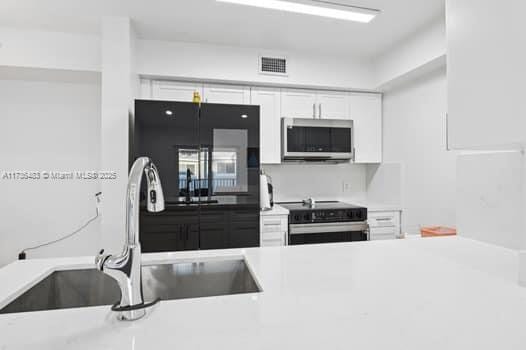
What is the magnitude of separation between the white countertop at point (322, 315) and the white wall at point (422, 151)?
Answer: 5.45 feet

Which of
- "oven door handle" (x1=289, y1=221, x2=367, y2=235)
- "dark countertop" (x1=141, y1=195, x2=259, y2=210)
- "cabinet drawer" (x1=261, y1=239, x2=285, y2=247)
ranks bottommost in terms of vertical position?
"cabinet drawer" (x1=261, y1=239, x2=285, y2=247)

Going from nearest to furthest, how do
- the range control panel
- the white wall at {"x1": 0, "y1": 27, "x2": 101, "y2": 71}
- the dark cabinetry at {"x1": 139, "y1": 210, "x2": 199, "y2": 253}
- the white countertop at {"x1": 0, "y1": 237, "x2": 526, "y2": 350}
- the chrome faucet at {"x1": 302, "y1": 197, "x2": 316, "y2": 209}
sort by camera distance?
1. the white countertop at {"x1": 0, "y1": 237, "x2": 526, "y2": 350}
2. the dark cabinetry at {"x1": 139, "y1": 210, "x2": 199, "y2": 253}
3. the white wall at {"x1": 0, "y1": 27, "x2": 101, "y2": 71}
4. the range control panel
5. the chrome faucet at {"x1": 302, "y1": 197, "x2": 316, "y2": 209}

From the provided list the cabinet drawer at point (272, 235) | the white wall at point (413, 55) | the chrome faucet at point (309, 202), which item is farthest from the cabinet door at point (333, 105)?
the cabinet drawer at point (272, 235)

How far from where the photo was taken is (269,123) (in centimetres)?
319

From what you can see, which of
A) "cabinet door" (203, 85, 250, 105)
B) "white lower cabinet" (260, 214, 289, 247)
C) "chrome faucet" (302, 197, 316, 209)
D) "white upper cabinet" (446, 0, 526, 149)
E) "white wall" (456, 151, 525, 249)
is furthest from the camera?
"chrome faucet" (302, 197, 316, 209)

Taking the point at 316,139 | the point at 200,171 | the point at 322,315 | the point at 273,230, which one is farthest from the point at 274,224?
the point at 322,315

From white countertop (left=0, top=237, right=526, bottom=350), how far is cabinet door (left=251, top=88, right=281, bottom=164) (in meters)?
2.12

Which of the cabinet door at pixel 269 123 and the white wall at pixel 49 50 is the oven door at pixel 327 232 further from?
the white wall at pixel 49 50

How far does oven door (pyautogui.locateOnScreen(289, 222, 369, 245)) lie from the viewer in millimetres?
2891

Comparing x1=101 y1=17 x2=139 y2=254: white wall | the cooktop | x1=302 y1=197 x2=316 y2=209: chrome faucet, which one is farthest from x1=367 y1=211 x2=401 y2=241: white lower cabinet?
x1=101 y1=17 x2=139 y2=254: white wall

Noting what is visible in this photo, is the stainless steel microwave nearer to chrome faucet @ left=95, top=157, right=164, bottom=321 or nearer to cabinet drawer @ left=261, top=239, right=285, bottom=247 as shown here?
cabinet drawer @ left=261, top=239, right=285, bottom=247

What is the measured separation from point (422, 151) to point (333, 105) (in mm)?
1092

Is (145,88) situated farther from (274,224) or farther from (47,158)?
(274,224)

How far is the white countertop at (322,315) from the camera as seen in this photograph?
625mm
